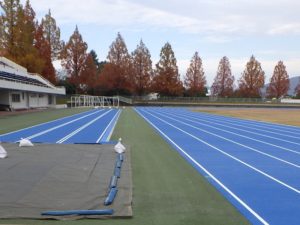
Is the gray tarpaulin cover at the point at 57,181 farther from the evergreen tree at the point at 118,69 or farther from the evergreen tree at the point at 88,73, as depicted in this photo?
the evergreen tree at the point at 118,69

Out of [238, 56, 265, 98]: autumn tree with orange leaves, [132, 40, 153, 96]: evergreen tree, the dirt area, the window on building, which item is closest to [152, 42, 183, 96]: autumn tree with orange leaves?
[132, 40, 153, 96]: evergreen tree

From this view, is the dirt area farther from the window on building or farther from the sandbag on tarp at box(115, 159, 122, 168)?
the window on building

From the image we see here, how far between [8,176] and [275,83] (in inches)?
3076

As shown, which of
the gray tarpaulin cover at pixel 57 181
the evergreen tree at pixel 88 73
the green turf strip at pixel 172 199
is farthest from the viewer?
the evergreen tree at pixel 88 73

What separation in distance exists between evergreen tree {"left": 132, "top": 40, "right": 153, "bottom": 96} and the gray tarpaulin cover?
186 feet

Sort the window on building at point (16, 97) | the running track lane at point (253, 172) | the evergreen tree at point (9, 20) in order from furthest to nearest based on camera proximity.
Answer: the evergreen tree at point (9, 20), the window on building at point (16, 97), the running track lane at point (253, 172)

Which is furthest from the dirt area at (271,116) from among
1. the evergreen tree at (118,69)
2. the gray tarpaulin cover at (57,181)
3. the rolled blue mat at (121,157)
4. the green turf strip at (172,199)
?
the evergreen tree at (118,69)

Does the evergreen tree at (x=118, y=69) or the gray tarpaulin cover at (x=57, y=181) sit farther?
the evergreen tree at (x=118, y=69)

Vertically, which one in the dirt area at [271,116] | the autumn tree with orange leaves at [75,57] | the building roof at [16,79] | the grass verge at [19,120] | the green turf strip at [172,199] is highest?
the autumn tree with orange leaves at [75,57]

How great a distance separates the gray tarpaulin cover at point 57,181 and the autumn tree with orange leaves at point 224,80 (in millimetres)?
70101

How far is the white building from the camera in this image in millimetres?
32375

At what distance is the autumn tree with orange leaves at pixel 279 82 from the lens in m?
78.5

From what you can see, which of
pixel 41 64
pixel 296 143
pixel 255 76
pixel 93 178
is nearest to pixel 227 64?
pixel 255 76

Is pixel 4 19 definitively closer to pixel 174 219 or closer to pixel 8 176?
pixel 8 176
